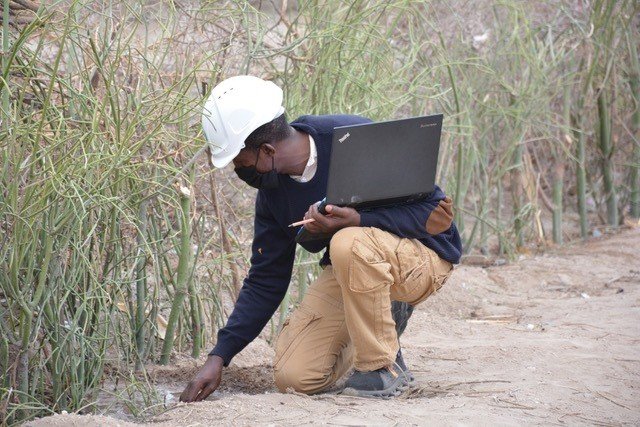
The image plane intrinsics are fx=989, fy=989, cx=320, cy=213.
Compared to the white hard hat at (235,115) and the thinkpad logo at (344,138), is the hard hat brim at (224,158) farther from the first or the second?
the thinkpad logo at (344,138)

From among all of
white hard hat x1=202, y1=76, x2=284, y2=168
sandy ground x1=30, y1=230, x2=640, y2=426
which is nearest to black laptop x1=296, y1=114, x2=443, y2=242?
white hard hat x1=202, y1=76, x2=284, y2=168

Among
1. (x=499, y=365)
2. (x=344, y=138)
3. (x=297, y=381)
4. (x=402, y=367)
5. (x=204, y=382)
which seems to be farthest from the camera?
(x=499, y=365)

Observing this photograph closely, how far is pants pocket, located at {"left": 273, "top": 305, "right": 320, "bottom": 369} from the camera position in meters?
3.58

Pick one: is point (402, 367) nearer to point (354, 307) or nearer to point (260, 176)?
point (354, 307)

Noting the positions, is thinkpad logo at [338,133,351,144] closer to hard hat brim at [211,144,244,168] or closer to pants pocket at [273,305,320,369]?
hard hat brim at [211,144,244,168]

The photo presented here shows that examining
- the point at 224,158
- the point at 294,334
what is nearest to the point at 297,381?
the point at 294,334

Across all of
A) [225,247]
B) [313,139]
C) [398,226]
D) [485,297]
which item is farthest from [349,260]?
[485,297]

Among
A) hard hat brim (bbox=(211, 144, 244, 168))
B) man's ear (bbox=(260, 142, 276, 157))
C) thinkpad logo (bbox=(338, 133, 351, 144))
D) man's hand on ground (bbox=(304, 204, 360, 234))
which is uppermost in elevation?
thinkpad logo (bbox=(338, 133, 351, 144))

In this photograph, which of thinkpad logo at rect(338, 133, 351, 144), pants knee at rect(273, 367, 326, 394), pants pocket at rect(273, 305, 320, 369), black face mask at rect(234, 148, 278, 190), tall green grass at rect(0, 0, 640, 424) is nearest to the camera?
tall green grass at rect(0, 0, 640, 424)

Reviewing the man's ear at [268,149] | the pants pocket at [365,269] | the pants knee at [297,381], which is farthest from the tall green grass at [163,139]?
the pants pocket at [365,269]

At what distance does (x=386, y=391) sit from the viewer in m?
3.32

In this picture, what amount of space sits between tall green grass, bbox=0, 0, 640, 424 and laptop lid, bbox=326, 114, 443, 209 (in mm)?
481

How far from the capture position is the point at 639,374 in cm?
369

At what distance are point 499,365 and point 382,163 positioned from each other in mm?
1052
